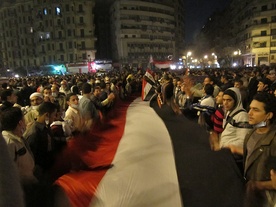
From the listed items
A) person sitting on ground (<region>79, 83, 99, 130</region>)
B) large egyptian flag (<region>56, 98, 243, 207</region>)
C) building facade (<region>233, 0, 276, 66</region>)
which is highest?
building facade (<region>233, 0, 276, 66</region>)

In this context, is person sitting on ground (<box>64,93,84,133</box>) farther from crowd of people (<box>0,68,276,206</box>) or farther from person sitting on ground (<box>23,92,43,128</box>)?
person sitting on ground (<box>23,92,43,128</box>)

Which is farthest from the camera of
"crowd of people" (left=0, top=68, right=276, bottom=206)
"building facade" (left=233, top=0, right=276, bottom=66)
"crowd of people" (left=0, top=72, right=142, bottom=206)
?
"building facade" (left=233, top=0, right=276, bottom=66)

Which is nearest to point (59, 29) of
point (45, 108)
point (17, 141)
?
point (45, 108)

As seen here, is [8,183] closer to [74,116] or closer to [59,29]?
[74,116]

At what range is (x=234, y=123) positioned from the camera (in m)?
3.89

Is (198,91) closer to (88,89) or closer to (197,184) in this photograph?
(88,89)

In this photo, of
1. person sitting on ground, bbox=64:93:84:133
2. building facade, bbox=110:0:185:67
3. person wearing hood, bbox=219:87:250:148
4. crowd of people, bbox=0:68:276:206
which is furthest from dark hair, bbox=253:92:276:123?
building facade, bbox=110:0:185:67

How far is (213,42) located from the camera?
110 metres

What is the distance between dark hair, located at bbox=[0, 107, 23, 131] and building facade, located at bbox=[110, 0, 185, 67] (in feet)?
257

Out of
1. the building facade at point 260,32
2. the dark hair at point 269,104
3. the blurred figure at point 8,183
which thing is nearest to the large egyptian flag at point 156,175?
the dark hair at point 269,104

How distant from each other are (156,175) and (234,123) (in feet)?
4.77

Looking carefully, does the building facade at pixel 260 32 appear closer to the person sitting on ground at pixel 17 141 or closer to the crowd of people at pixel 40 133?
the crowd of people at pixel 40 133

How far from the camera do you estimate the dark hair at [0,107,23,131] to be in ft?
10.3

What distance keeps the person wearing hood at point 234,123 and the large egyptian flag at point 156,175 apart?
1.01 feet
